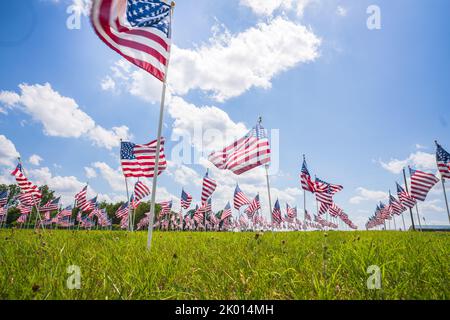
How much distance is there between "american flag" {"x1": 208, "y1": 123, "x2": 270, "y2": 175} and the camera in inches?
357

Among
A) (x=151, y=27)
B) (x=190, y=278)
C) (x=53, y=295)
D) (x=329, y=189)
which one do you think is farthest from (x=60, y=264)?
(x=329, y=189)

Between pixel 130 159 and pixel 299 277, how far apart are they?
1224 centimetres

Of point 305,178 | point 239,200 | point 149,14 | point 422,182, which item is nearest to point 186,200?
point 239,200

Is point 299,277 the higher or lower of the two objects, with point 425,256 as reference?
lower

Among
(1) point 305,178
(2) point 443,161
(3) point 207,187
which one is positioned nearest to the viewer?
(1) point 305,178

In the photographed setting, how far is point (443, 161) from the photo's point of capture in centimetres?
2166

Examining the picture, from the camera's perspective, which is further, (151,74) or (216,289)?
(151,74)

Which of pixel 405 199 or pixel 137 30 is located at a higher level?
pixel 405 199

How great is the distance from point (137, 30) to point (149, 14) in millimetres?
674

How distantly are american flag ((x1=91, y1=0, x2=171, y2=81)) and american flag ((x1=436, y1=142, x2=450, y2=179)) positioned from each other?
25.3 meters

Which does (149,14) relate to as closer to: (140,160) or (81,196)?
(140,160)

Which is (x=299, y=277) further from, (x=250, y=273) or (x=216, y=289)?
(x=216, y=289)

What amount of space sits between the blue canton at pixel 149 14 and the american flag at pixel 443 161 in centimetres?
2529
